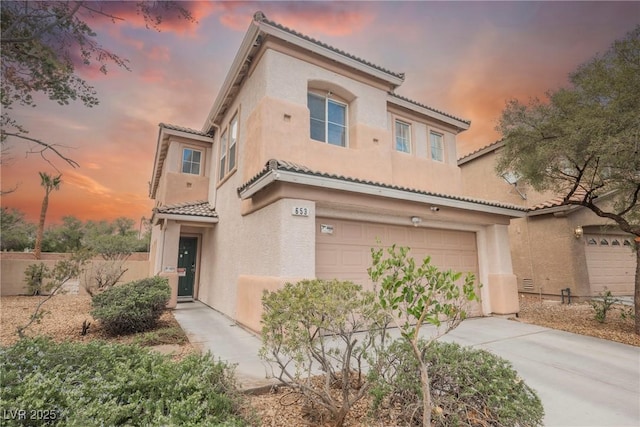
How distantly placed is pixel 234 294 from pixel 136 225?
51411 mm

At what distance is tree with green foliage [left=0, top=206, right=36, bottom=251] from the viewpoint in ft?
77.5

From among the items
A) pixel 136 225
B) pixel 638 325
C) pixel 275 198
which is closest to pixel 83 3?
pixel 275 198

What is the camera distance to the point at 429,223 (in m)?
9.18

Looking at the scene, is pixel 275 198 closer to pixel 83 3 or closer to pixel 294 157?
pixel 294 157

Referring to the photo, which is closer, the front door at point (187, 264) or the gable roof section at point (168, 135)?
the gable roof section at point (168, 135)

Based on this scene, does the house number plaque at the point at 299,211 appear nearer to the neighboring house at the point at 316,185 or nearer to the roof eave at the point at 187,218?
the neighboring house at the point at 316,185

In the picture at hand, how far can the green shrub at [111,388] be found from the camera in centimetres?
254

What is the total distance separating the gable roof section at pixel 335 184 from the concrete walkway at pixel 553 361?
363 cm

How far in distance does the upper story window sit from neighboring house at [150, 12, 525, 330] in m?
0.08

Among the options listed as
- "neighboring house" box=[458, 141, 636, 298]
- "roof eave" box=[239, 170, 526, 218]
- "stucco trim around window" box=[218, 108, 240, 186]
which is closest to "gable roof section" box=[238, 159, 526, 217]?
"roof eave" box=[239, 170, 526, 218]

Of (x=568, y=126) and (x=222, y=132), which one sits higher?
(x=222, y=132)

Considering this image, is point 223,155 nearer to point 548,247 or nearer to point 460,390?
point 460,390

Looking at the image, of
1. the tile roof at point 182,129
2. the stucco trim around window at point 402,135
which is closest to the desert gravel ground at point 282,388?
the stucco trim around window at point 402,135

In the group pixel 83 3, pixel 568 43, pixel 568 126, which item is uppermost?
pixel 568 43
